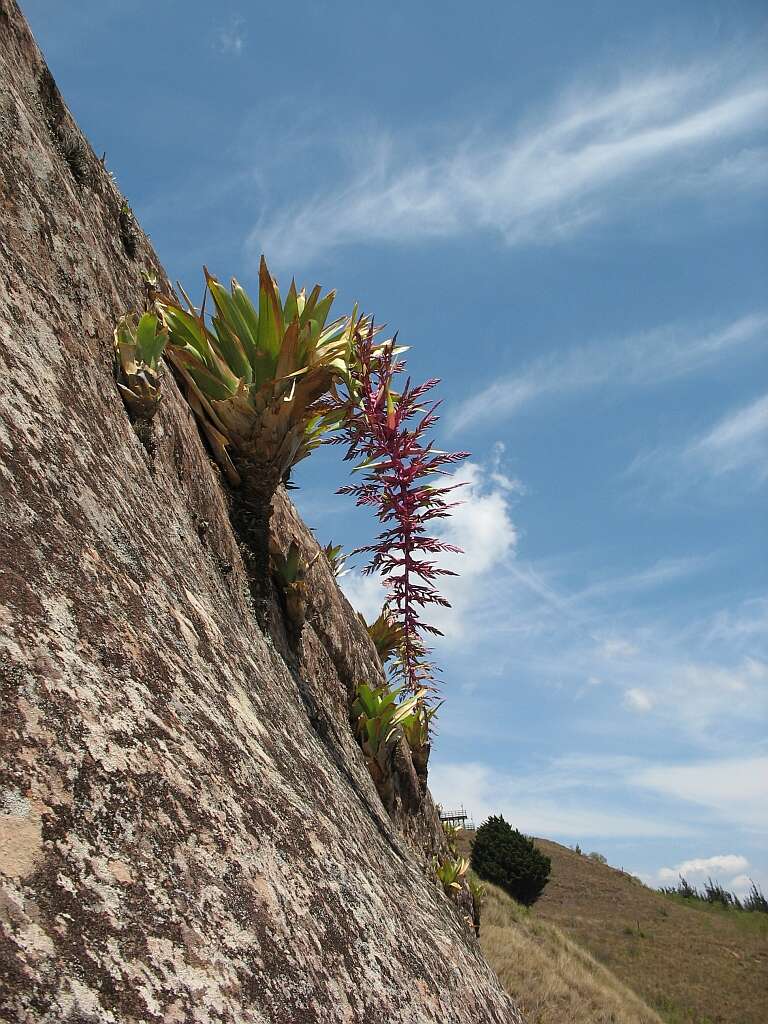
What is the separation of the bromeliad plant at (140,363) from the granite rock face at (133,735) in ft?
0.22

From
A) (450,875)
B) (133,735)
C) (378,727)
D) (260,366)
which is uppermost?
(260,366)

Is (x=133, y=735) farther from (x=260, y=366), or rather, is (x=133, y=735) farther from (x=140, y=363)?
(x=260, y=366)

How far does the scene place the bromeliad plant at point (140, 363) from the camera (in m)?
3.23

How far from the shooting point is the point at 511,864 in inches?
1398

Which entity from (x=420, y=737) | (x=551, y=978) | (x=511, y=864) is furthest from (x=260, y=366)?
(x=511, y=864)

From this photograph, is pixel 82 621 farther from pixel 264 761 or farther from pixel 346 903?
pixel 346 903

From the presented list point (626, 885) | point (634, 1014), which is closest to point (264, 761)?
point (634, 1014)

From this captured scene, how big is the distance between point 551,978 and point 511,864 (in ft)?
69.6

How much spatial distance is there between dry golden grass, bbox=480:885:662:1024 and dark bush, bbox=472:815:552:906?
14006 millimetres

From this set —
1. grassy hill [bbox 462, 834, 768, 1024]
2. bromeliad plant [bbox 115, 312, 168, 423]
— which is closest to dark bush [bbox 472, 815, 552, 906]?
grassy hill [bbox 462, 834, 768, 1024]

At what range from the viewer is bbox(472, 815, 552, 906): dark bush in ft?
116

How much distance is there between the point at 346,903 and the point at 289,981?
0.71 m

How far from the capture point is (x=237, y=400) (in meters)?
3.97

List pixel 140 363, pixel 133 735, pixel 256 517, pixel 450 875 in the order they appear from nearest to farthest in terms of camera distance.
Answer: pixel 133 735 → pixel 140 363 → pixel 256 517 → pixel 450 875
